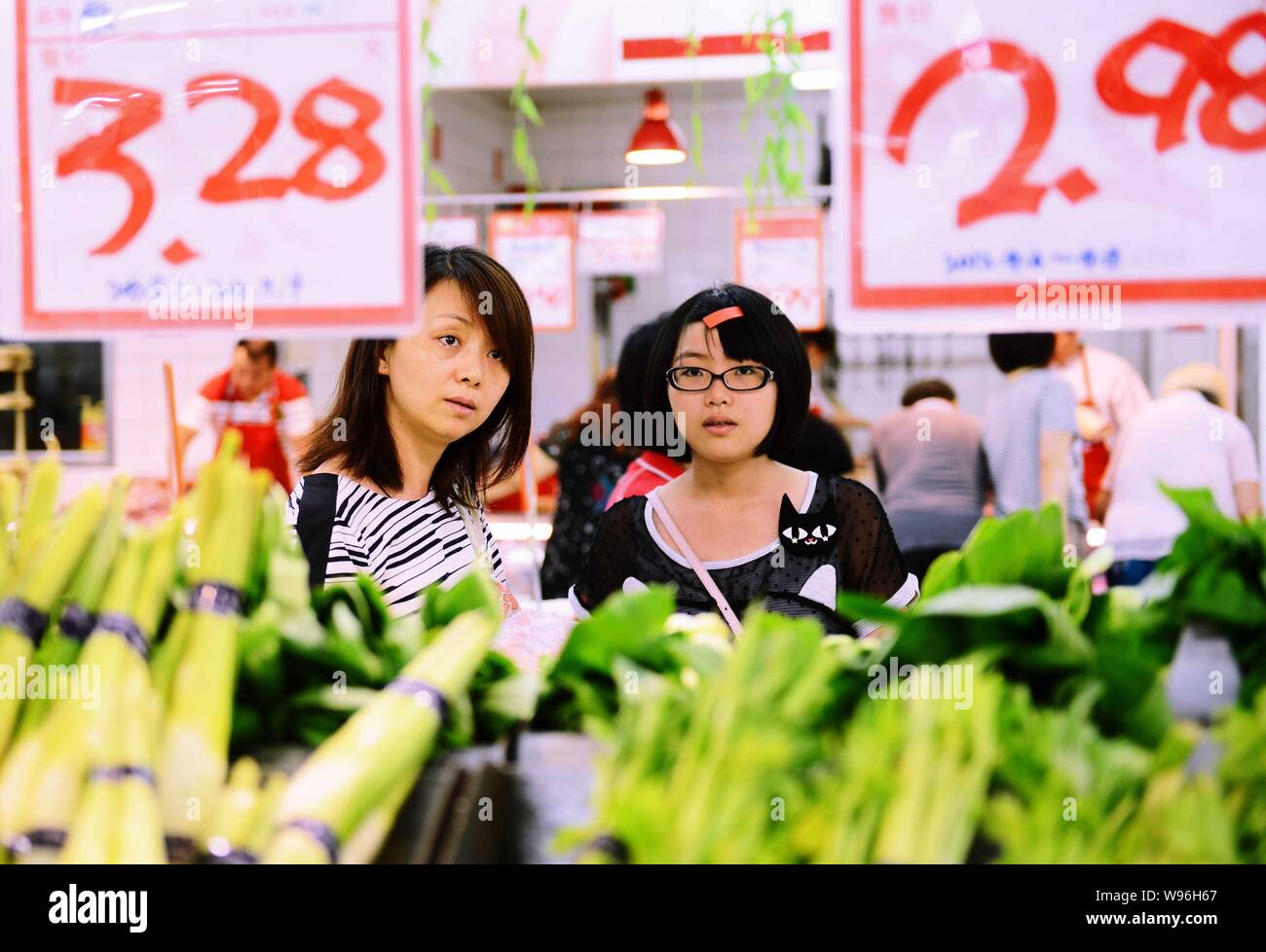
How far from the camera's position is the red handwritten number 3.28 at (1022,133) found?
1.26 m

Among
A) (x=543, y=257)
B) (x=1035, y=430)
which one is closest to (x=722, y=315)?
(x=1035, y=430)

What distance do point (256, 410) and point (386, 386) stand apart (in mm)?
3543

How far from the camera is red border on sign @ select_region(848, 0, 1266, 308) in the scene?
124 cm

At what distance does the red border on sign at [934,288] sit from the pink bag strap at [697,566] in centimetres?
83

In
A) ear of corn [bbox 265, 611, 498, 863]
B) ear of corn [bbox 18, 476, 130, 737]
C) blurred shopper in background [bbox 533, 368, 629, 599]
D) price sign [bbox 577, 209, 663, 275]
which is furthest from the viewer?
price sign [bbox 577, 209, 663, 275]

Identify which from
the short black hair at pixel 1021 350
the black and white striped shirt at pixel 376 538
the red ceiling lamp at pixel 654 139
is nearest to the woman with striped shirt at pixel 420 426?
the black and white striped shirt at pixel 376 538

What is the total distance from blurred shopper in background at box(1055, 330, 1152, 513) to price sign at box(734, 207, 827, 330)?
119 cm

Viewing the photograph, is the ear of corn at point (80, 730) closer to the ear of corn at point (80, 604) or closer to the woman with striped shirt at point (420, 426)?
the ear of corn at point (80, 604)

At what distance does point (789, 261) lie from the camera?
551cm

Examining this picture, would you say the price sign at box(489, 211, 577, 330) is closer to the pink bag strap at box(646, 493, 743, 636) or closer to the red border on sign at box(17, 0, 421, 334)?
the pink bag strap at box(646, 493, 743, 636)

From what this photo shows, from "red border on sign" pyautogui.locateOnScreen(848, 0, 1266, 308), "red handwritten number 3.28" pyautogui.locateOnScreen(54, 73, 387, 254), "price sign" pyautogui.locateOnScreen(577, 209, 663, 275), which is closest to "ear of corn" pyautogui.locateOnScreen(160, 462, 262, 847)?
"red handwritten number 3.28" pyautogui.locateOnScreen(54, 73, 387, 254)
